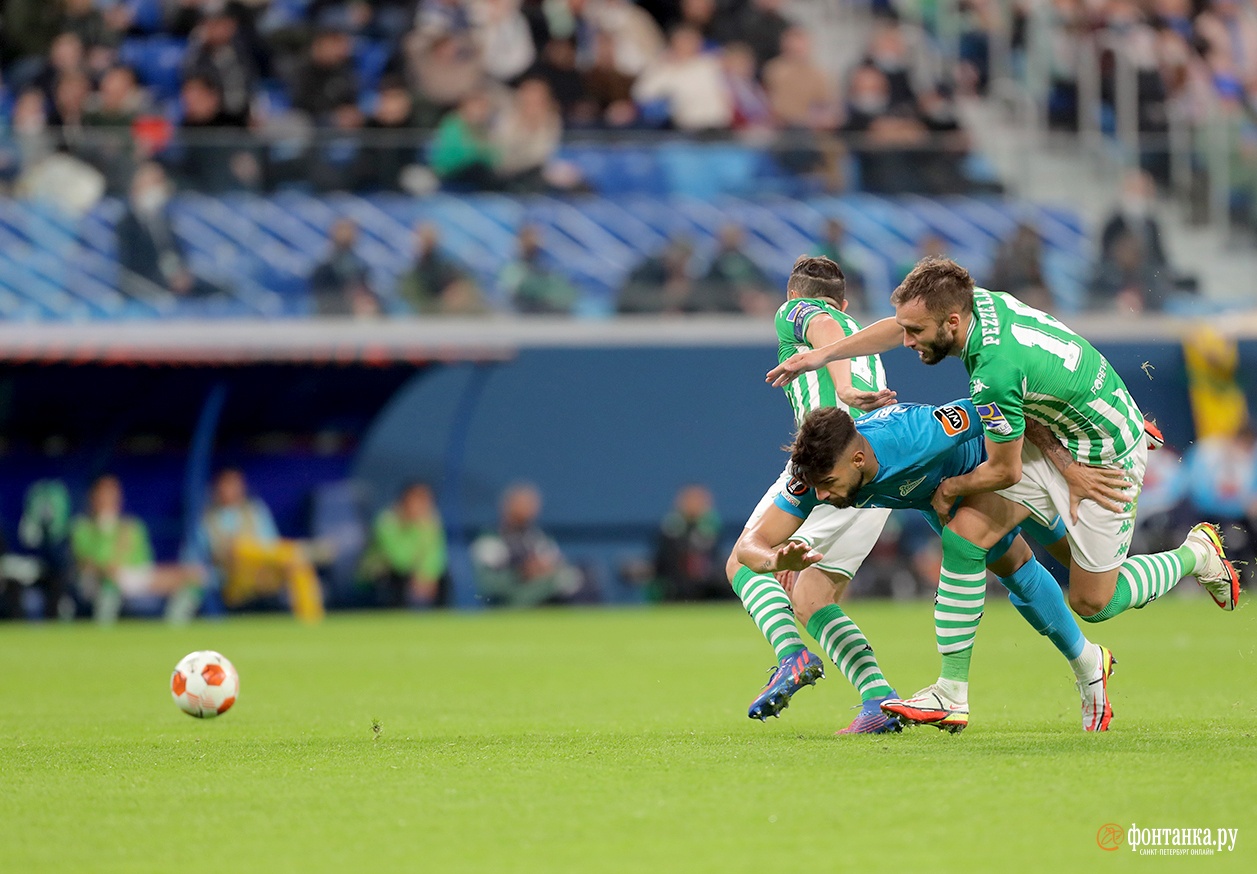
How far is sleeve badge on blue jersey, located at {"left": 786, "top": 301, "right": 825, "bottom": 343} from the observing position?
751 cm

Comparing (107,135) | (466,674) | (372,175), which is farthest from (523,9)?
(466,674)

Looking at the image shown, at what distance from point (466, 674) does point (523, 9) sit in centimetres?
1215

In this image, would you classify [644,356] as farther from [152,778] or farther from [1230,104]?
[152,778]

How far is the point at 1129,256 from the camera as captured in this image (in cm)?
1895

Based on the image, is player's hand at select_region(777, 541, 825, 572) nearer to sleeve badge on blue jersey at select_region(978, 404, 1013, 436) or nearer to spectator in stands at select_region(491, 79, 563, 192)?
sleeve badge on blue jersey at select_region(978, 404, 1013, 436)

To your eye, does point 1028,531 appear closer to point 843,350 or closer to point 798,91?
point 843,350

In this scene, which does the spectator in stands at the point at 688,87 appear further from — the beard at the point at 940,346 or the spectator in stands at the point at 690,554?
the beard at the point at 940,346

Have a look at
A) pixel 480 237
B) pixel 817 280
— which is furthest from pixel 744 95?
pixel 817 280

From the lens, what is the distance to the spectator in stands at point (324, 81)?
19.7 metres

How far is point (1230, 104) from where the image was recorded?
20.4 m

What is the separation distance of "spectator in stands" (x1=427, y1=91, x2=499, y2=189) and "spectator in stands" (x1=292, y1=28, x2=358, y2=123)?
57.8 inches

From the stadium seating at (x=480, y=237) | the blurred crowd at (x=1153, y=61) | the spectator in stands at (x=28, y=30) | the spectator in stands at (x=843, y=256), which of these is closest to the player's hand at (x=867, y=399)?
the spectator in stands at (x=843, y=256)

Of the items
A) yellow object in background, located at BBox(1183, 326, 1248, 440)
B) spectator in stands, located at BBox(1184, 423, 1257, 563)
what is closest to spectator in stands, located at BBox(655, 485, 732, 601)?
spectator in stands, located at BBox(1184, 423, 1257, 563)

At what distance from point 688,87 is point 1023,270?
15.2 ft
